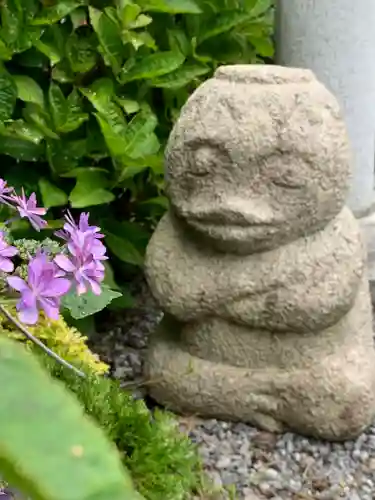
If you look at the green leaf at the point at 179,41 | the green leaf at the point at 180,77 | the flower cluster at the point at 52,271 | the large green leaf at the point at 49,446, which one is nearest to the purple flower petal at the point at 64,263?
the flower cluster at the point at 52,271

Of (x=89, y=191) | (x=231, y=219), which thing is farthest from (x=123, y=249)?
(x=231, y=219)

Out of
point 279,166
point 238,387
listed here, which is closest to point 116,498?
point 279,166

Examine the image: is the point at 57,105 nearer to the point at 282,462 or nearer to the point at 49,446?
the point at 282,462

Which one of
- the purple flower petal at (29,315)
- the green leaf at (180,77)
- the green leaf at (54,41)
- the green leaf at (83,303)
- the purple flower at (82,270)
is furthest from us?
the green leaf at (180,77)

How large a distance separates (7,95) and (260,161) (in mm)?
732

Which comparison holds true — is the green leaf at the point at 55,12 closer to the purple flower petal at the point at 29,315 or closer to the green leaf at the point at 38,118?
the green leaf at the point at 38,118

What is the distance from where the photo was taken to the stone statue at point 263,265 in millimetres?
1559

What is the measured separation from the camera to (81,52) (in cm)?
209

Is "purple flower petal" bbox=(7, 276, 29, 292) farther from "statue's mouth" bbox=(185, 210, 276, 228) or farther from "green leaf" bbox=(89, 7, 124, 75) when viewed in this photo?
"green leaf" bbox=(89, 7, 124, 75)

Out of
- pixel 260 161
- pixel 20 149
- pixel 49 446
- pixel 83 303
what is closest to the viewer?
pixel 49 446

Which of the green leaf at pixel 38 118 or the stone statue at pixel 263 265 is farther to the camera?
the green leaf at pixel 38 118

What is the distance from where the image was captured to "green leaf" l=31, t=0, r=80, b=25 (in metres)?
1.93

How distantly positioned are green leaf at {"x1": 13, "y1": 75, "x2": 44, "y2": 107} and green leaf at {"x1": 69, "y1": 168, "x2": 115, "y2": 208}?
218 millimetres

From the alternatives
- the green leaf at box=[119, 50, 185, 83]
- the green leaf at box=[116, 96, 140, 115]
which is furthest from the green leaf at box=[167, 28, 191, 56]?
the green leaf at box=[116, 96, 140, 115]
